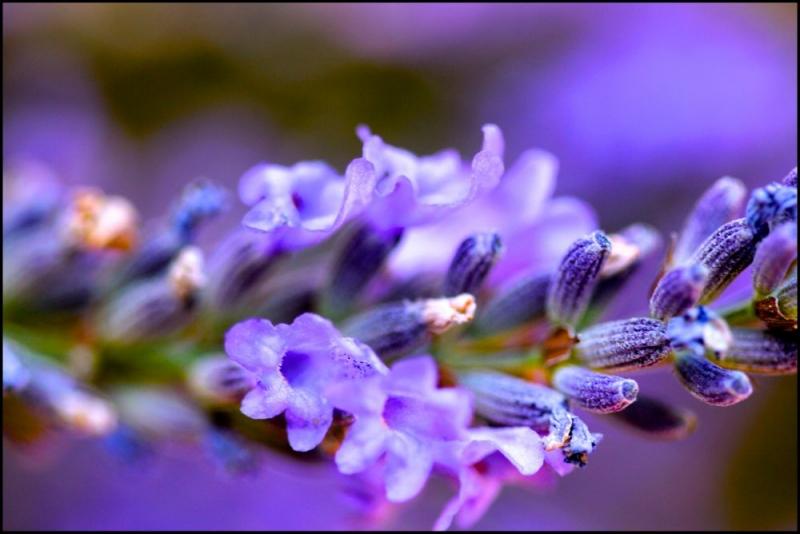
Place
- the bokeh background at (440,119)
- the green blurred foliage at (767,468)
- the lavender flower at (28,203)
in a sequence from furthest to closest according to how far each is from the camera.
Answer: the green blurred foliage at (767,468) < the bokeh background at (440,119) < the lavender flower at (28,203)

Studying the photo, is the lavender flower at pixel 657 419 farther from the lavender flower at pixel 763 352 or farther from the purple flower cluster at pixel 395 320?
the lavender flower at pixel 763 352

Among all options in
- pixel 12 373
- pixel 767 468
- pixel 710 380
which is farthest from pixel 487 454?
pixel 767 468

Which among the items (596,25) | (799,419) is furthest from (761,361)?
(596,25)

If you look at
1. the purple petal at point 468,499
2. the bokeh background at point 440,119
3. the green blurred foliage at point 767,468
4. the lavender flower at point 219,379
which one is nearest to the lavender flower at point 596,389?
the purple petal at point 468,499

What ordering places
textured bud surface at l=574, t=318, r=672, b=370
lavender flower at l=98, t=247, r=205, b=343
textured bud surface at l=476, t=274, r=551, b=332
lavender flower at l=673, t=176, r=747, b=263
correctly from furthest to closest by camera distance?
lavender flower at l=98, t=247, r=205, b=343, textured bud surface at l=476, t=274, r=551, b=332, lavender flower at l=673, t=176, r=747, b=263, textured bud surface at l=574, t=318, r=672, b=370

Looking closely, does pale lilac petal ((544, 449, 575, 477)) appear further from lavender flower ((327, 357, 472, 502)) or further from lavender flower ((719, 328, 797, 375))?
lavender flower ((719, 328, 797, 375))

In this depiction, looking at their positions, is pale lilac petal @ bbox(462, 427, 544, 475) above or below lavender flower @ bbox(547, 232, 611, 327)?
below

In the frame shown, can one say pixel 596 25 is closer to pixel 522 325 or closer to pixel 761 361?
pixel 522 325

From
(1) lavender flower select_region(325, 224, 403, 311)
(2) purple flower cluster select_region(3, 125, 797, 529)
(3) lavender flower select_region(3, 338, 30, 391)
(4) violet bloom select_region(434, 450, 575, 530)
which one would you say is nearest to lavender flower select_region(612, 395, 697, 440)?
(2) purple flower cluster select_region(3, 125, 797, 529)

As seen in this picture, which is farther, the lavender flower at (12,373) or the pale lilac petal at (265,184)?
the lavender flower at (12,373)
